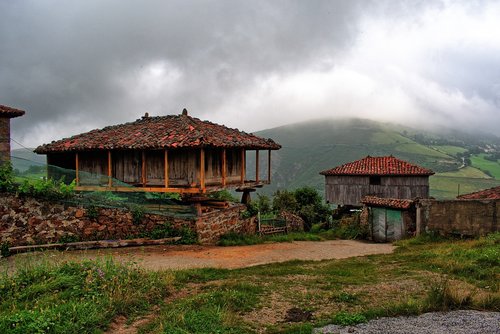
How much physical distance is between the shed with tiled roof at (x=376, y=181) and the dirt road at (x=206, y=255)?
54.7ft

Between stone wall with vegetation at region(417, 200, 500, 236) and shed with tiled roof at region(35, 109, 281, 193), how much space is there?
7.65m

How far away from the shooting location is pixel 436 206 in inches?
673

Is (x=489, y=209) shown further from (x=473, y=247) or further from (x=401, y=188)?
(x=401, y=188)

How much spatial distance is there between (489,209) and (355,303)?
10.9 meters

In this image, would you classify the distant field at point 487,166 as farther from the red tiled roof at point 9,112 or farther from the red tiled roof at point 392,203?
the red tiled roof at point 9,112

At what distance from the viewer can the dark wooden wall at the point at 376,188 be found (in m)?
31.1

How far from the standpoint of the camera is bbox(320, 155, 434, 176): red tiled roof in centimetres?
3108

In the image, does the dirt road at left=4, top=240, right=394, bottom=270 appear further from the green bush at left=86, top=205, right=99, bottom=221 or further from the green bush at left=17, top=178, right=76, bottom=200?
the green bush at left=17, top=178, right=76, bottom=200

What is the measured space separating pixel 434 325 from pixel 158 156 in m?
12.3

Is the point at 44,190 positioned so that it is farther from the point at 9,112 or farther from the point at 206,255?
the point at 9,112

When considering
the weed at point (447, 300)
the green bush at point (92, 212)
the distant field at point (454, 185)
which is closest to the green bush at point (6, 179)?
the green bush at point (92, 212)

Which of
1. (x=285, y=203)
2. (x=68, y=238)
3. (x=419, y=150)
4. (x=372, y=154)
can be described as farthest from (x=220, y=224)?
(x=372, y=154)

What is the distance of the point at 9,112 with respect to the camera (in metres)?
18.4

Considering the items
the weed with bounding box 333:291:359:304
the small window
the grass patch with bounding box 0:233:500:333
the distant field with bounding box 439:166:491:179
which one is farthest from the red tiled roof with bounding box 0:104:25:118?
the distant field with bounding box 439:166:491:179
